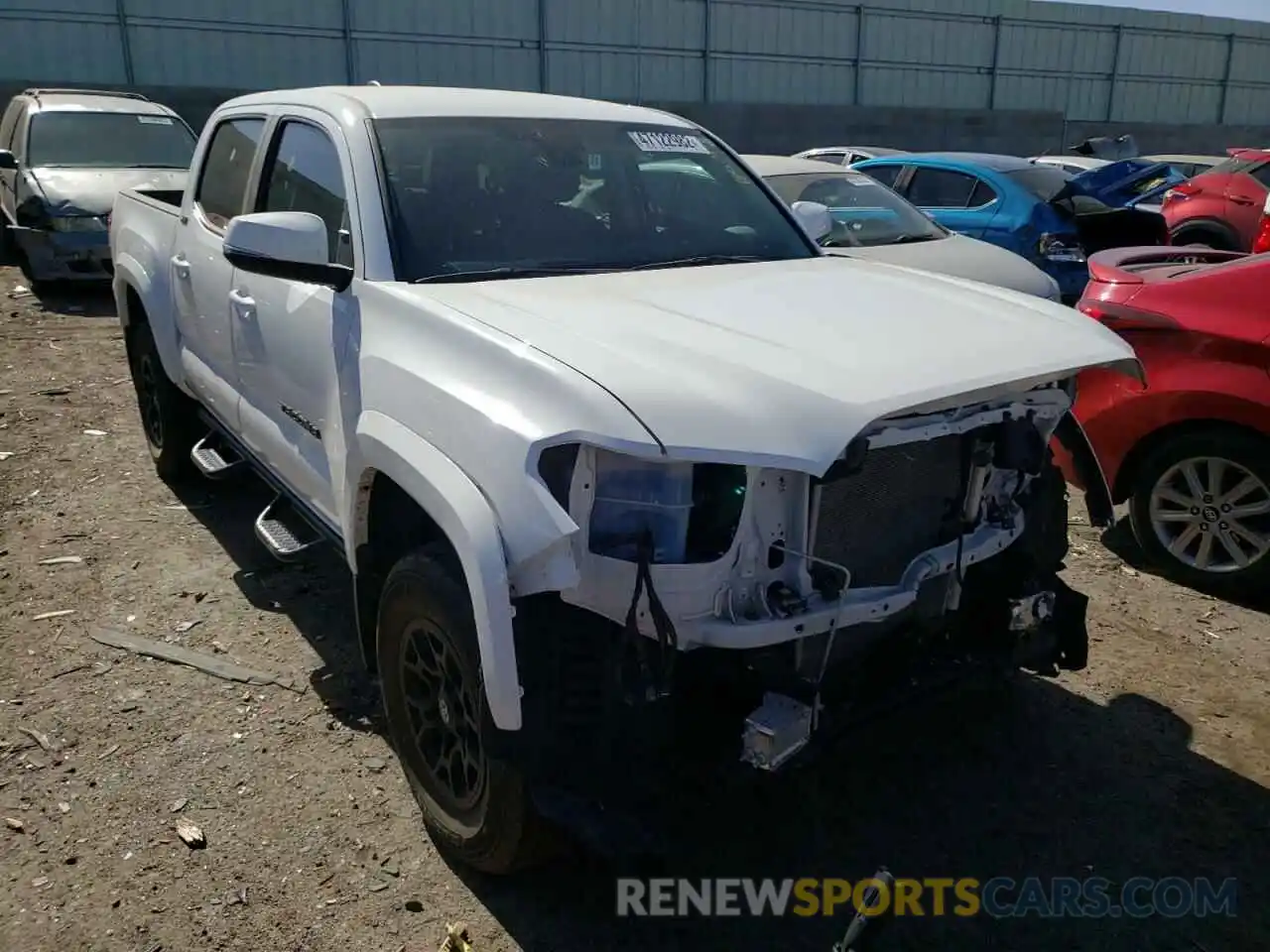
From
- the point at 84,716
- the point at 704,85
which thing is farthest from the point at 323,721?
the point at 704,85

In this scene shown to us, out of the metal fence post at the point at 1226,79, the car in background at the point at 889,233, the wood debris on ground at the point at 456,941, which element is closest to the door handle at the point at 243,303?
the wood debris on ground at the point at 456,941

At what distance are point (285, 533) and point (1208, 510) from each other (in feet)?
12.5

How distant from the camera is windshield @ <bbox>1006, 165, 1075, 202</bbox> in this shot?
984 cm

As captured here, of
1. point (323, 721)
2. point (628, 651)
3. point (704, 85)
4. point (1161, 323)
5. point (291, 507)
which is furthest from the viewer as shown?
point (704, 85)

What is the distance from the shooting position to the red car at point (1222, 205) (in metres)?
11.8

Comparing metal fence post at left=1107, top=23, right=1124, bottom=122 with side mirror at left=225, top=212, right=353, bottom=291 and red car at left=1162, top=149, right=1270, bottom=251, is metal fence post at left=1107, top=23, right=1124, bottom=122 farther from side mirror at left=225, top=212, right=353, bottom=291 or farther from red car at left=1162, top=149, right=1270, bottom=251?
side mirror at left=225, top=212, right=353, bottom=291

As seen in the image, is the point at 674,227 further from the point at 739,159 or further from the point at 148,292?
→ the point at 148,292

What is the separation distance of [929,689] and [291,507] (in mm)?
2658

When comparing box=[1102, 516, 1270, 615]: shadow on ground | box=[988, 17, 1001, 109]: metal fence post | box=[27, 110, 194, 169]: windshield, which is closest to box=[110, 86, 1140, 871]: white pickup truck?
box=[1102, 516, 1270, 615]: shadow on ground

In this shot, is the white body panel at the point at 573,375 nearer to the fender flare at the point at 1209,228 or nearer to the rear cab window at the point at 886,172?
the rear cab window at the point at 886,172

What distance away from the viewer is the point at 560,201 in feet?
11.6

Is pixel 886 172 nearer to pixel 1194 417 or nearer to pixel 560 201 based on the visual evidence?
pixel 1194 417

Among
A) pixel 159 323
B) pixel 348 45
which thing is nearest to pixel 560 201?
pixel 159 323

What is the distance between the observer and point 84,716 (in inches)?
145
